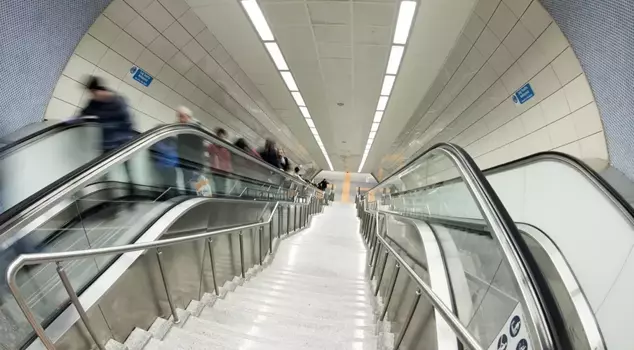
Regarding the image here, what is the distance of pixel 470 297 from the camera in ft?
4.74

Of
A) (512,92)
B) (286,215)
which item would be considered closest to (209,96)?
(286,215)

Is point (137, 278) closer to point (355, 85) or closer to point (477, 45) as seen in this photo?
point (477, 45)

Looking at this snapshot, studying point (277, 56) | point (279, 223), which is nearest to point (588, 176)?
point (279, 223)

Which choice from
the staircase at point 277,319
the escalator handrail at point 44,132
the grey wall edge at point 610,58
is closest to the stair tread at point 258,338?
the staircase at point 277,319

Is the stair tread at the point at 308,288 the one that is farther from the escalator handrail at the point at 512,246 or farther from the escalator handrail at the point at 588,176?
the escalator handrail at the point at 512,246

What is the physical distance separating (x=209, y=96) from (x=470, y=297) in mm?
5953

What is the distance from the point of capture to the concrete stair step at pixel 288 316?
213cm

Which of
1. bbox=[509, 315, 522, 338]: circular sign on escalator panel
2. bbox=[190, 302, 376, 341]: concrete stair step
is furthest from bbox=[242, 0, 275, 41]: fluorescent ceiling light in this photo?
bbox=[509, 315, 522, 338]: circular sign on escalator panel

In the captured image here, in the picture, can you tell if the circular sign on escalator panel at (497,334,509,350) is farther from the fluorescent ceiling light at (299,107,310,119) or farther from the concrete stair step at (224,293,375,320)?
the fluorescent ceiling light at (299,107,310,119)

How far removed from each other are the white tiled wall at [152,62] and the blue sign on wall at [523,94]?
15.1 ft

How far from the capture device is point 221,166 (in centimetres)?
448

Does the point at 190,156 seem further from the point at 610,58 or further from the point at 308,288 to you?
the point at 610,58

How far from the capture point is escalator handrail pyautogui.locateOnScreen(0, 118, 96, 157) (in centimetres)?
233

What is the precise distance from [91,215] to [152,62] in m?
3.42
